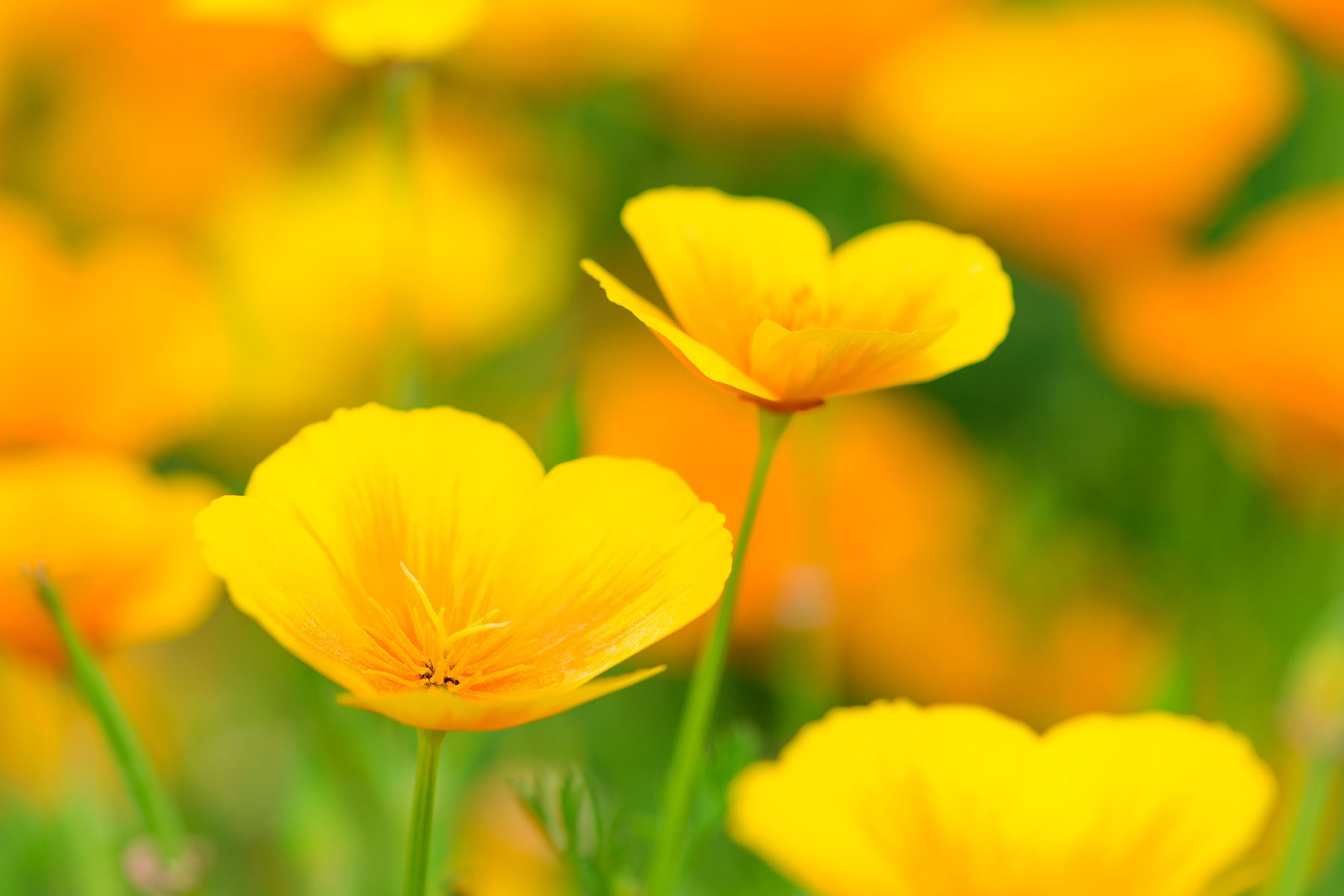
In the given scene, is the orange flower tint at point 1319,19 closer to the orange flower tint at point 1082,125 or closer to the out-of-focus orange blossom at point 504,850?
the orange flower tint at point 1082,125

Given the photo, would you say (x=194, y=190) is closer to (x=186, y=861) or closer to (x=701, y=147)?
(x=701, y=147)

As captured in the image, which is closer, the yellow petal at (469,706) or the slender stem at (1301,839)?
the yellow petal at (469,706)

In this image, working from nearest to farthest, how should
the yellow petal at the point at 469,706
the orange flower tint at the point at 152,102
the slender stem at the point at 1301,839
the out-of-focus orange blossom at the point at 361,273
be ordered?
1. the yellow petal at the point at 469,706
2. the slender stem at the point at 1301,839
3. the out-of-focus orange blossom at the point at 361,273
4. the orange flower tint at the point at 152,102

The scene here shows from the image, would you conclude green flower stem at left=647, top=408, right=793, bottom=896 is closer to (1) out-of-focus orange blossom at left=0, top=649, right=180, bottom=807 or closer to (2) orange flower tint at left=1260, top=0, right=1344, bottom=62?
(1) out-of-focus orange blossom at left=0, top=649, right=180, bottom=807

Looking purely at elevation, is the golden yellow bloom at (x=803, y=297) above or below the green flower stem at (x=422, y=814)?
above

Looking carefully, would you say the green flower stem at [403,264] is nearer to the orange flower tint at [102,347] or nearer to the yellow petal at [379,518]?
the orange flower tint at [102,347]

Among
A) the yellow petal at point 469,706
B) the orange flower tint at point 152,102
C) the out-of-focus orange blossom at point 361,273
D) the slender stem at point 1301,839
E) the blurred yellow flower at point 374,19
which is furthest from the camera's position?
the orange flower tint at point 152,102

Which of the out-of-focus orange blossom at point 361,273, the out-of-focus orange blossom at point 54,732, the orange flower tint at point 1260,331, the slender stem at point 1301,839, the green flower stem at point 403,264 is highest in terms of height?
the green flower stem at point 403,264

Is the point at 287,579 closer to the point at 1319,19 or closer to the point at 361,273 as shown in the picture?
the point at 361,273

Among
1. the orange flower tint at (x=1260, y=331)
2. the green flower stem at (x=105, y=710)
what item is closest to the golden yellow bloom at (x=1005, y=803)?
the green flower stem at (x=105, y=710)
